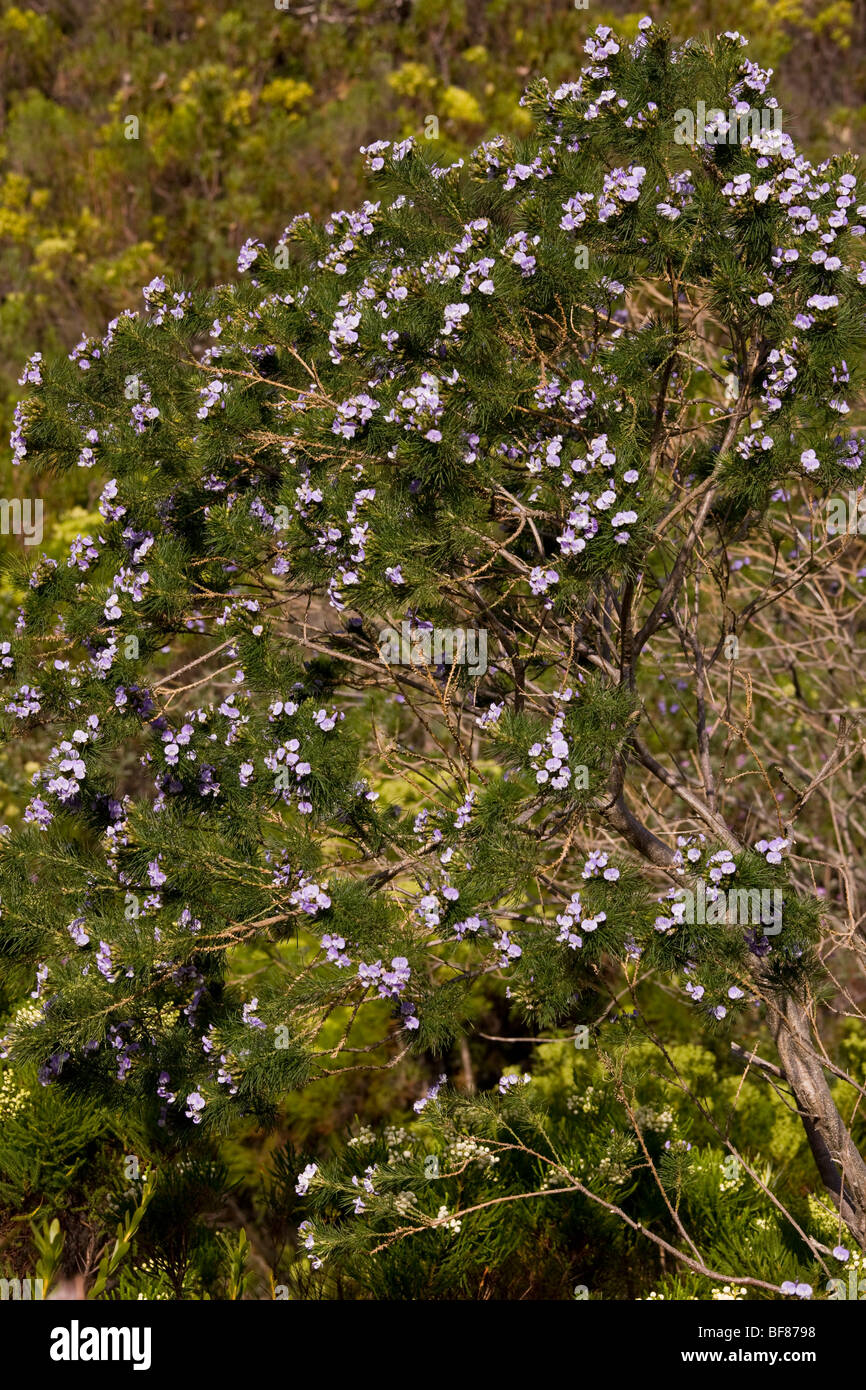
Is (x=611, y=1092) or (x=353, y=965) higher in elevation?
(x=353, y=965)

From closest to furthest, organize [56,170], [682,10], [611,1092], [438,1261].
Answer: [438,1261] → [611,1092] → [56,170] → [682,10]

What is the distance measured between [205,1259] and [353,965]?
1563mm

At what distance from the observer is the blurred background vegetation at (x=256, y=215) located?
4.02 metres

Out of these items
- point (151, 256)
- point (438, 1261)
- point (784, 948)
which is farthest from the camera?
point (151, 256)

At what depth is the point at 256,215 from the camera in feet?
30.6

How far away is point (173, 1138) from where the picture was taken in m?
3.77

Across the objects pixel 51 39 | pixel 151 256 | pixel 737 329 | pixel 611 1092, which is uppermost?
pixel 51 39

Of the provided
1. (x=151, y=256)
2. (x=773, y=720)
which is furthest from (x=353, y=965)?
(x=151, y=256)

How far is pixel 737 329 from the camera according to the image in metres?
3.06

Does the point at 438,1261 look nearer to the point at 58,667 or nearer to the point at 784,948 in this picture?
the point at 784,948

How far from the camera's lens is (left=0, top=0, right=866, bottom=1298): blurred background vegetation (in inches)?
158

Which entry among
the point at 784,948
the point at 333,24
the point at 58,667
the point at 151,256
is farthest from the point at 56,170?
the point at 784,948
